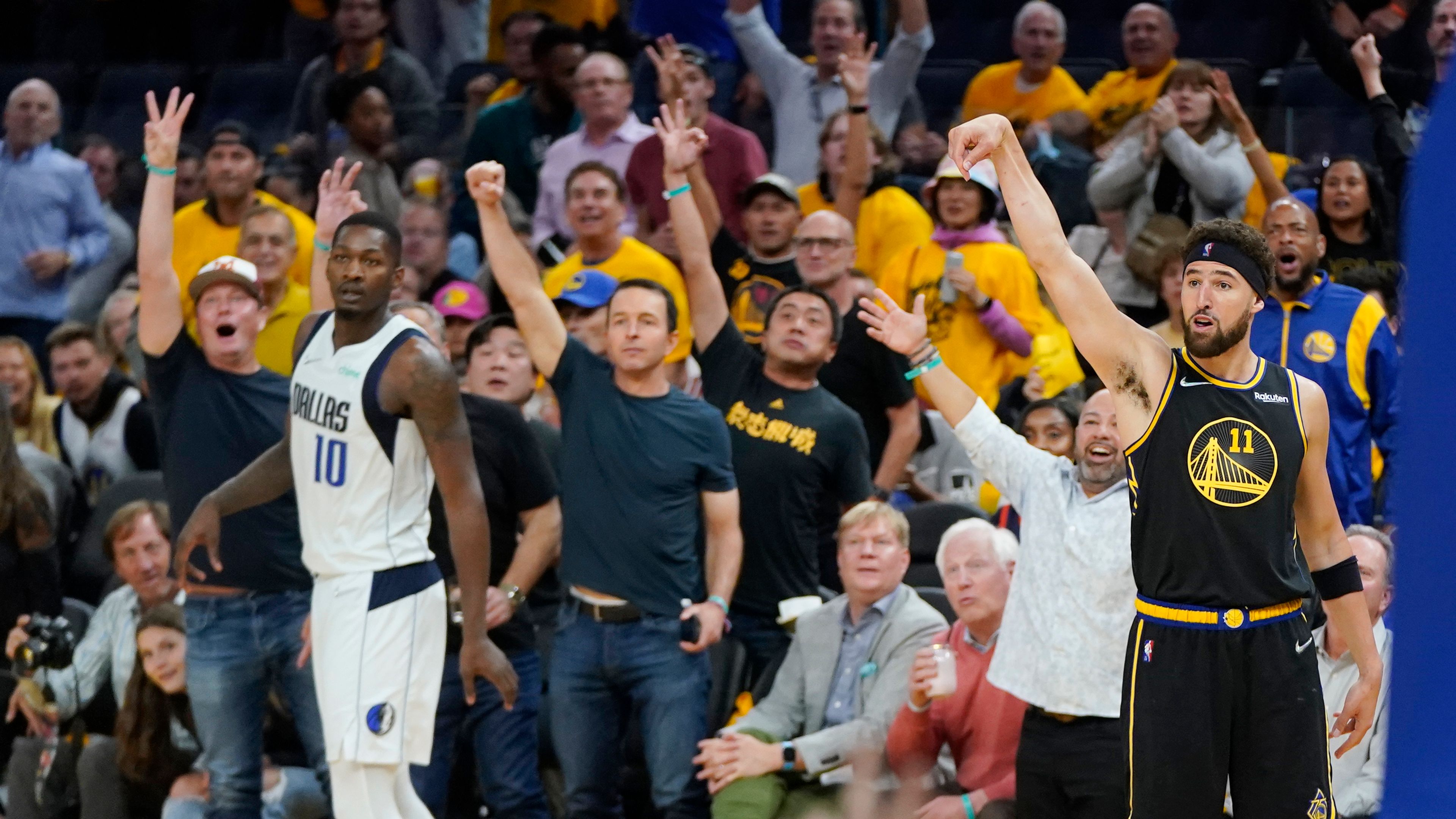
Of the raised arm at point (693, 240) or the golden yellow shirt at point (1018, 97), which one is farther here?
the golden yellow shirt at point (1018, 97)

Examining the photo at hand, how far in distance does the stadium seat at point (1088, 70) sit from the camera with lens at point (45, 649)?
236 inches

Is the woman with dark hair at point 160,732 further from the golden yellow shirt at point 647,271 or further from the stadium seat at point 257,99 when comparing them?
the stadium seat at point 257,99

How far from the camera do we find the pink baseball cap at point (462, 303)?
803 cm

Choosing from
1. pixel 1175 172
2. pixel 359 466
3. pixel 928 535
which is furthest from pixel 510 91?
pixel 359 466

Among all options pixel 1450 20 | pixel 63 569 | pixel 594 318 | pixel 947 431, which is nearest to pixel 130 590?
pixel 63 569

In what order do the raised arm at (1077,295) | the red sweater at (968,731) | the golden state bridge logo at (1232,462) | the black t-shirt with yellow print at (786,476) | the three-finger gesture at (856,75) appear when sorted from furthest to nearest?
the three-finger gesture at (856,75), the black t-shirt with yellow print at (786,476), the red sweater at (968,731), the raised arm at (1077,295), the golden state bridge logo at (1232,462)

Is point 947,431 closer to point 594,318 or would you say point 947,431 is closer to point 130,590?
point 594,318

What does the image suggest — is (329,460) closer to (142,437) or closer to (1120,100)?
(142,437)

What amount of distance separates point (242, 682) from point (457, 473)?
1184 millimetres

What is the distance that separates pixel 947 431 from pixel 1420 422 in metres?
6.24

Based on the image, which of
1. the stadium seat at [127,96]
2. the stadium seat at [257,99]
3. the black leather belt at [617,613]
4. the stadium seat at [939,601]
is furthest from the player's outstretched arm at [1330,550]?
the stadium seat at [127,96]

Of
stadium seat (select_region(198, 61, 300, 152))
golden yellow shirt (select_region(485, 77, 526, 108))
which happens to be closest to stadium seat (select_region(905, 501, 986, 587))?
golden yellow shirt (select_region(485, 77, 526, 108))

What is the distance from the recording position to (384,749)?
525 centimetres

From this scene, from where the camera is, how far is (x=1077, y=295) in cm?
446
